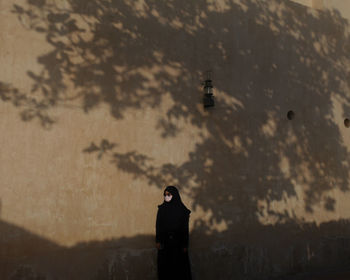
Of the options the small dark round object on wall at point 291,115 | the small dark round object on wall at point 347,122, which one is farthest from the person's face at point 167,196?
the small dark round object on wall at point 347,122

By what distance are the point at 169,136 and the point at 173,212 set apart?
133cm

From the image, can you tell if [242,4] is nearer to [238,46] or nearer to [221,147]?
[238,46]

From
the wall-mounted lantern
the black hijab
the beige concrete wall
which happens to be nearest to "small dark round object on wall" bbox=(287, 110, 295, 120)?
the beige concrete wall

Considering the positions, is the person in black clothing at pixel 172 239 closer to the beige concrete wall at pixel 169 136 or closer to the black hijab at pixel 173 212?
the black hijab at pixel 173 212

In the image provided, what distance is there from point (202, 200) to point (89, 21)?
3462 mm

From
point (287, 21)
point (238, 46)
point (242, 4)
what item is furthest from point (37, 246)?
point (287, 21)

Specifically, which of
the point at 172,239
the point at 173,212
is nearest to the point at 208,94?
the point at 173,212

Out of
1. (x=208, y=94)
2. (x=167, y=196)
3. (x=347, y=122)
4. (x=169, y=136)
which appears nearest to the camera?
(x=167, y=196)

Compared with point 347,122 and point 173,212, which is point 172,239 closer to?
point 173,212

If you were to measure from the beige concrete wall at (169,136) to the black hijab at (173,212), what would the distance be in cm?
38

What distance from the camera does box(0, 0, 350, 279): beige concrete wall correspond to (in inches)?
225

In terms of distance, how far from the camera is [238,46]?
787cm

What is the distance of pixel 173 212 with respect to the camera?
Result: 20.3 feet

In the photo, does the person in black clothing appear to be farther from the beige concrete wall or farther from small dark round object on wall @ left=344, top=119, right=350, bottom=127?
small dark round object on wall @ left=344, top=119, right=350, bottom=127
